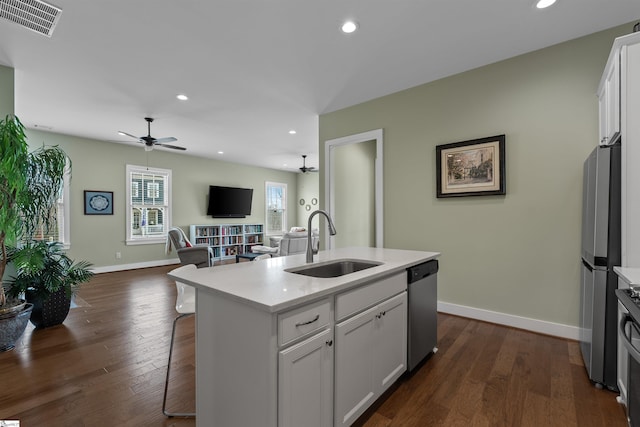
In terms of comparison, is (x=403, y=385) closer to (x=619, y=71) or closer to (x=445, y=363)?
(x=445, y=363)

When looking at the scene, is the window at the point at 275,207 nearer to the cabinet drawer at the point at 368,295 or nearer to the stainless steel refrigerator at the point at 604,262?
the cabinet drawer at the point at 368,295

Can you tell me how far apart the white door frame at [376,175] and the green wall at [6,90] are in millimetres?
3614

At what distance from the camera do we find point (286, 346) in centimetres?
114

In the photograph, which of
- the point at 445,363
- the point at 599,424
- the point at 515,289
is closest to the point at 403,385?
the point at 445,363

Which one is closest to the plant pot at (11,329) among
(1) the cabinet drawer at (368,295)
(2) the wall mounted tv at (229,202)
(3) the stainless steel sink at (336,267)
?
(3) the stainless steel sink at (336,267)

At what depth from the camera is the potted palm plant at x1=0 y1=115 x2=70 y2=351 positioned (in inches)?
93.0

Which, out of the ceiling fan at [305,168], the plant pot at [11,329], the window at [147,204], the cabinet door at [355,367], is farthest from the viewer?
the ceiling fan at [305,168]

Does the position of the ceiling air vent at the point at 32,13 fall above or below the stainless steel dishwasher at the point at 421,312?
above

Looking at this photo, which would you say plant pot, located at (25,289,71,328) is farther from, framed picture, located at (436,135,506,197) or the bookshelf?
framed picture, located at (436,135,506,197)

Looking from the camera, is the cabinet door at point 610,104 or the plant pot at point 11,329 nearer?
the cabinet door at point 610,104

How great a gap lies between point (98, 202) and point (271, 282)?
6.22 m

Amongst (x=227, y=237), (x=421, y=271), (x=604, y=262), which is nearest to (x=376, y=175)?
(x=421, y=271)

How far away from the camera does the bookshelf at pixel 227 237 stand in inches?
294

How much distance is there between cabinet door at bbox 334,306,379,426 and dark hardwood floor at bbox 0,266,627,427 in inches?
7.3
